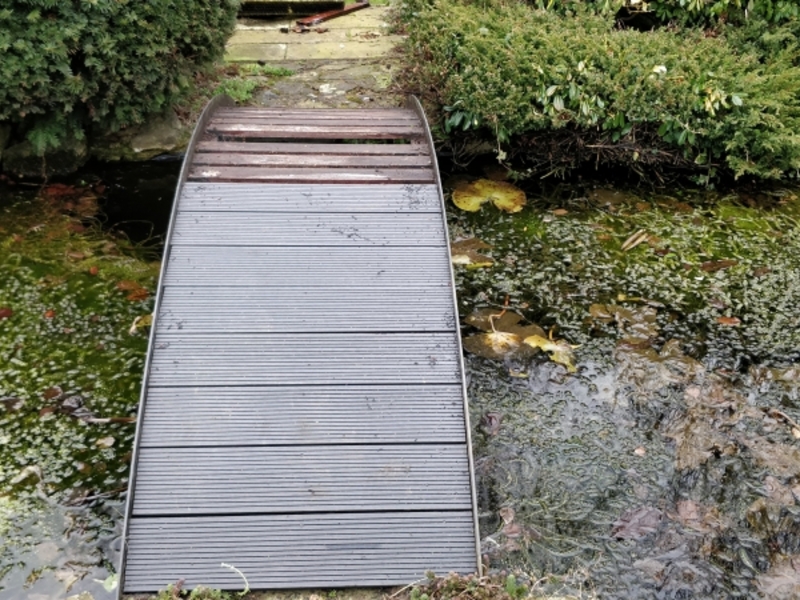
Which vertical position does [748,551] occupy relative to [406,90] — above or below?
below

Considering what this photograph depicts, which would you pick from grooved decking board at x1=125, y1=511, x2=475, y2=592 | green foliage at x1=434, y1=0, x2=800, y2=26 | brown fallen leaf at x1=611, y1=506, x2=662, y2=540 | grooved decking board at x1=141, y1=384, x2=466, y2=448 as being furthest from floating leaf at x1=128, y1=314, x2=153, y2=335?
green foliage at x1=434, y1=0, x2=800, y2=26

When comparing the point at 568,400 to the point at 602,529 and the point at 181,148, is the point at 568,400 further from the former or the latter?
the point at 181,148

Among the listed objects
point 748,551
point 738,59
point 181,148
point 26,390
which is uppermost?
point 738,59

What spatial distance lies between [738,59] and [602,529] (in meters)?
5.01

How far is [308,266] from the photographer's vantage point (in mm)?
4273

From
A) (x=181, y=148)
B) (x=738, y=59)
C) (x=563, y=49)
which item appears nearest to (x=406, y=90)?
(x=563, y=49)

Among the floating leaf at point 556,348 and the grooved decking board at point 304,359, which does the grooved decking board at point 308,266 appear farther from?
the floating leaf at point 556,348

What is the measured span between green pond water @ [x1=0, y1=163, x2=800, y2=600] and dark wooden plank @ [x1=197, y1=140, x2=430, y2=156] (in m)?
0.95

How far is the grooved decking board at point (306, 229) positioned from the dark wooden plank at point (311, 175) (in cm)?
38

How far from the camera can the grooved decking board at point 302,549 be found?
314cm

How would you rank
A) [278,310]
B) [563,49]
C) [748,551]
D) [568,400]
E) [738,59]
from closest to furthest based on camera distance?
1. [748,551]
2. [278,310]
3. [568,400]
4. [563,49]
5. [738,59]

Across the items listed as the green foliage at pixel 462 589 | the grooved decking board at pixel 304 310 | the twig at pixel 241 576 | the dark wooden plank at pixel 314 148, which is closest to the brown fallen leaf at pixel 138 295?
the dark wooden plank at pixel 314 148

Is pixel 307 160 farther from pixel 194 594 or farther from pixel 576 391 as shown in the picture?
pixel 194 594

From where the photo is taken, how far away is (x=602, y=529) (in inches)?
151
